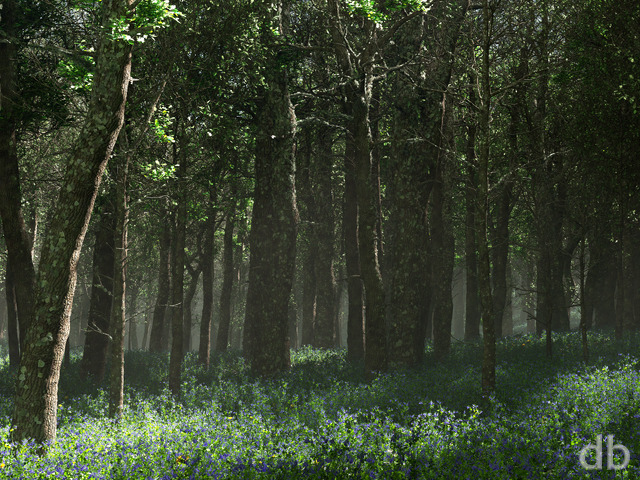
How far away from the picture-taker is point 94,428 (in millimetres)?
9656

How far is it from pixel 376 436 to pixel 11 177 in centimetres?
1121

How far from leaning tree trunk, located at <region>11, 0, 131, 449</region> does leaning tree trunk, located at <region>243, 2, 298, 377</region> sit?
26.6ft

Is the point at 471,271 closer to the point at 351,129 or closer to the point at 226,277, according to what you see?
the point at 351,129

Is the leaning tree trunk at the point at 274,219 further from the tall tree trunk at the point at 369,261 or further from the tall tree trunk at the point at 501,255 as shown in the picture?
the tall tree trunk at the point at 501,255

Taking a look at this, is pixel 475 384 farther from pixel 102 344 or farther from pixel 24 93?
pixel 24 93

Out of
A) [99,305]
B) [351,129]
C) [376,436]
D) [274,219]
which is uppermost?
[351,129]

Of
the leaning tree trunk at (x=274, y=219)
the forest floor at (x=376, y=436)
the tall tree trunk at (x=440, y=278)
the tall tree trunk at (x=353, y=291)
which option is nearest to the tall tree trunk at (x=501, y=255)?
the tall tree trunk at (x=440, y=278)

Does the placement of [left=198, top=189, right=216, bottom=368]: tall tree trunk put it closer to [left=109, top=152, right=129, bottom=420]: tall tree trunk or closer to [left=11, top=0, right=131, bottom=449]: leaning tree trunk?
[left=109, top=152, right=129, bottom=420]: tall tree trunk

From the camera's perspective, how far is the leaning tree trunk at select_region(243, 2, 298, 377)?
1652 cm

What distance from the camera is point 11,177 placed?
1391 cm

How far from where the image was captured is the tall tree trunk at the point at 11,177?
13.7 metres

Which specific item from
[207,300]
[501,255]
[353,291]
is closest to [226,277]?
[207,300]

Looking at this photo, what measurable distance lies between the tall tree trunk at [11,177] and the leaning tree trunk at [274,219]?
615cm

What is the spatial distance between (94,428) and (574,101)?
1461 centimetres
